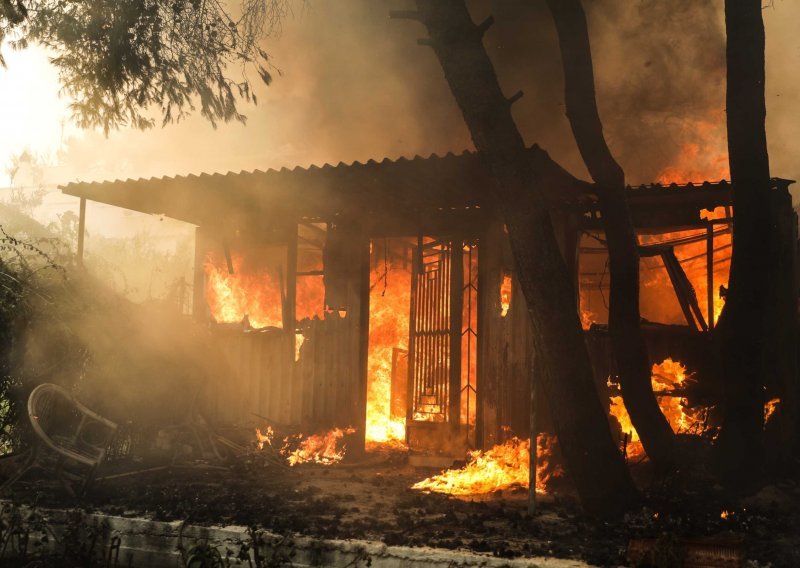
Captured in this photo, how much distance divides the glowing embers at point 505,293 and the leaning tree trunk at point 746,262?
3.60 m

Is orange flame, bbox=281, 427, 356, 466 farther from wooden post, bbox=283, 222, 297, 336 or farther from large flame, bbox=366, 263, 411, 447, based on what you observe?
large flame, bbox=366, 263, 411, 447

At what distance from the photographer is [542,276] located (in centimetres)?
671

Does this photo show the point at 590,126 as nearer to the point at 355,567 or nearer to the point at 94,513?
the point at 355,567

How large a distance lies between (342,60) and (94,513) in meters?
21.2

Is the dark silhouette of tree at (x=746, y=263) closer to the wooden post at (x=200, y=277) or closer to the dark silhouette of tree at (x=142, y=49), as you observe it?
the dark silhouette of tree at (x=142, y=49)

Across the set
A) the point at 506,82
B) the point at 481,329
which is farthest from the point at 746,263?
the point at 506,82

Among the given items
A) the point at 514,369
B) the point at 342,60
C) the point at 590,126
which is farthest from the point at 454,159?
the point at 342,60

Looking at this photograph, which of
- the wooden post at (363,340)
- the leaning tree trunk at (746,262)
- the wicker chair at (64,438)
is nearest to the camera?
the leaning tree trunk at (746,262)

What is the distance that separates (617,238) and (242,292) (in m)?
7.69

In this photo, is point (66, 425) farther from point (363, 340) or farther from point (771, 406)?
point (771, 406)

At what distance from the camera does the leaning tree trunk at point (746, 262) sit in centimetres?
709

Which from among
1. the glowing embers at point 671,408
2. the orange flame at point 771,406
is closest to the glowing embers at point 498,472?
the glowing embers at point 671,408

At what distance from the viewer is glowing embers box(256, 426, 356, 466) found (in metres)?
10.7

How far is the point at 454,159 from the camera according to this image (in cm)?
888
